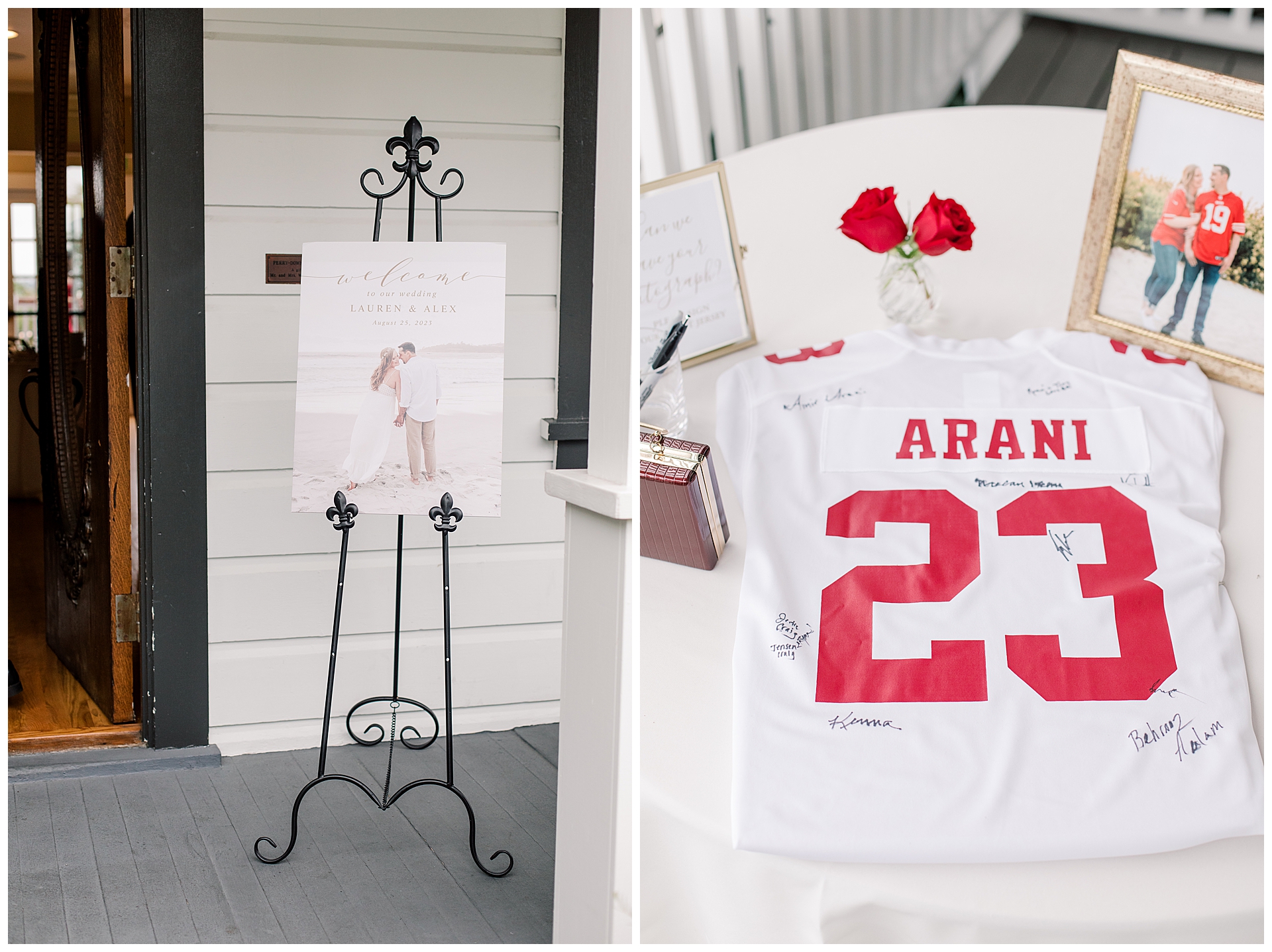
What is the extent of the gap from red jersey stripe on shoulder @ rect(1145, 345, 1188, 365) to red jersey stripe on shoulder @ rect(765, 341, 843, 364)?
464mm

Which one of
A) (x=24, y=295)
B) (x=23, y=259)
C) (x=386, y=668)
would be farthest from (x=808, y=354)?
(x=23, y=259)

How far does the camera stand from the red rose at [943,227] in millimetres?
1645

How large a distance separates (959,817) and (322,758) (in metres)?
1.14

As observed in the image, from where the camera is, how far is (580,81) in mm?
2320

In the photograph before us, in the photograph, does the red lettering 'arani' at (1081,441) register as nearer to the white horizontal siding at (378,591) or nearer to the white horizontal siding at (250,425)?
the white horizontal siding at (378,591)

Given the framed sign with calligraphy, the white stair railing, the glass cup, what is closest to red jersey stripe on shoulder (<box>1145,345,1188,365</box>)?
the framed sign with calligraphy

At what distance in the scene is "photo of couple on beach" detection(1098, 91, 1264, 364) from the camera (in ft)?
5.07

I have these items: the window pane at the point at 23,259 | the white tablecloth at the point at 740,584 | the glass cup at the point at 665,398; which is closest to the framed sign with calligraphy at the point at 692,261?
the white tablecloth at the point at 740,584

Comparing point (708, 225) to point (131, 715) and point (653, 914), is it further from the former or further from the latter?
point (131, 715)

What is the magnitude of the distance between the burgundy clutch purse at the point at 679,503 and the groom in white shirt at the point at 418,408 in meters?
0.52

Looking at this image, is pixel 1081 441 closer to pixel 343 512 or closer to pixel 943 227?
pixel 943 227

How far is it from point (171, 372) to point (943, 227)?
5.00 feet
